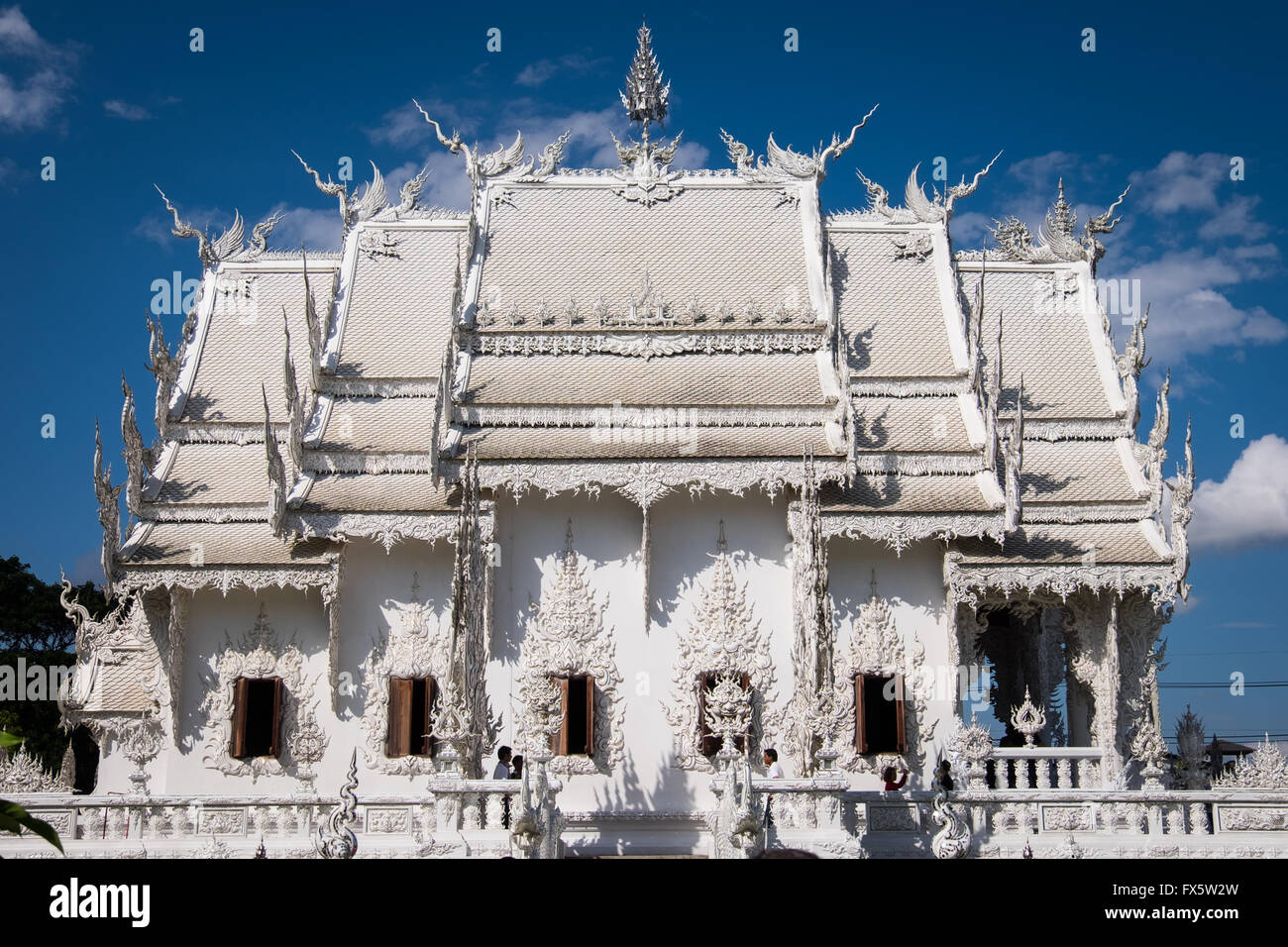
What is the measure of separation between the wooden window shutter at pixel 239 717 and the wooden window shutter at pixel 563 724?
4.19 m

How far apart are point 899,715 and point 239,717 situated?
873cm

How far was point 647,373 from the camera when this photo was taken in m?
18.8

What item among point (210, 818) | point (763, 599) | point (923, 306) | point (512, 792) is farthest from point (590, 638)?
point (923, 306)

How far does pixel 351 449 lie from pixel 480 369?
2.11 m

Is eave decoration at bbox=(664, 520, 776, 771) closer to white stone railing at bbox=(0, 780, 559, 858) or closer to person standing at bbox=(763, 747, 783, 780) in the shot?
person standing at bbox=(763, 747, 783, 780)

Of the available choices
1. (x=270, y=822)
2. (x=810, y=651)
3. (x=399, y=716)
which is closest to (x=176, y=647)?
(x=399, y=716)

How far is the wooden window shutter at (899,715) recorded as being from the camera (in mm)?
17562

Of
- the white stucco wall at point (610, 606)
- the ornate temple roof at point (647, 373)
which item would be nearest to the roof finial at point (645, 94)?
the ornate temple roof at point (647, 373)

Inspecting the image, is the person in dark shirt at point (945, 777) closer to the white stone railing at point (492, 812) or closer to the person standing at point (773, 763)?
the person standing at point (773, 763)

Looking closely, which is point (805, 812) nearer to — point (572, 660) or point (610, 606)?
point (572, 660)

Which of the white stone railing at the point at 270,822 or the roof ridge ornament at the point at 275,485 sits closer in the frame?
the white stone railing at the point at 270,822

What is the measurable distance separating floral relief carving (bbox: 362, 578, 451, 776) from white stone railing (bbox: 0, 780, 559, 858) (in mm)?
3185
